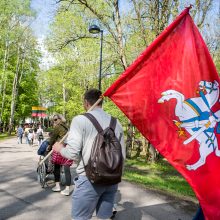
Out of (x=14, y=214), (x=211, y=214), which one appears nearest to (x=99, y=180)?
(x=211, y=214)

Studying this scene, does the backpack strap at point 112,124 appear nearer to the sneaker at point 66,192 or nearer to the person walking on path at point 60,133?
the person walking on path at point 60,133

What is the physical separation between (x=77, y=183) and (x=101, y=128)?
613 mm

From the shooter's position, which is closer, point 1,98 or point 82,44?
point 82,44

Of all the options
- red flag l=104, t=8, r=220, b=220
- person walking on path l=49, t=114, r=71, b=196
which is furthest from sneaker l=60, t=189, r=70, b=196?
red flag l=104, t=8, r=220, b=220

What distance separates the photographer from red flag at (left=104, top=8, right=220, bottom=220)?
406 cm

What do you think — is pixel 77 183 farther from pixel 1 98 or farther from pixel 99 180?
pixel 1 98

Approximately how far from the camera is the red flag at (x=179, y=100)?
4.06m

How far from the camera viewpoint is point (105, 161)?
3564 millimetres

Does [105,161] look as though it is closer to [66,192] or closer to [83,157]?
[83,157]

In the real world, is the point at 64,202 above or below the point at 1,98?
below

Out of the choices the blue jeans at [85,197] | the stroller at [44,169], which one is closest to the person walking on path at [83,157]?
the blue jeans at [85,197]

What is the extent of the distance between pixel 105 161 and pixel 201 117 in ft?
4.24

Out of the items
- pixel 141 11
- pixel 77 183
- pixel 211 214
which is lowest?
pixel 211 214

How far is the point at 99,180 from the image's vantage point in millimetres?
3592
